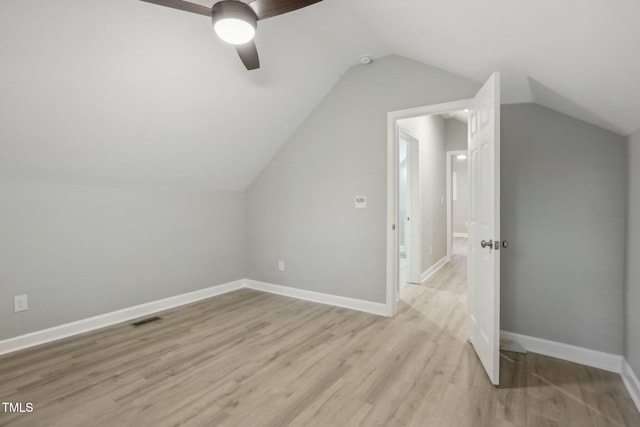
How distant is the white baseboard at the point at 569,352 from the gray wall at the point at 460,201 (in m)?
7.27

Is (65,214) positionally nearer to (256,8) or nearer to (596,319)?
(256,8)

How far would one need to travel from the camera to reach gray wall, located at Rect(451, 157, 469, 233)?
9.45 meters

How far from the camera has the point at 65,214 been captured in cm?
282

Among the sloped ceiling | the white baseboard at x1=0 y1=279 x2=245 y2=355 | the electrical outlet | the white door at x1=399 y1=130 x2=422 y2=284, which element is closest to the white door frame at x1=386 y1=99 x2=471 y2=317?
the sloped ceiling

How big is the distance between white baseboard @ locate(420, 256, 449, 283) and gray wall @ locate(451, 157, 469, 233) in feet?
12.9

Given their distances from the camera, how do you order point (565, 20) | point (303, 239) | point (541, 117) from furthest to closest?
point (303, 239) < point (541, 117) < point (565, 20)

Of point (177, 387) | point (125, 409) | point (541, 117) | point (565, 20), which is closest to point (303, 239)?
point (177, 387)

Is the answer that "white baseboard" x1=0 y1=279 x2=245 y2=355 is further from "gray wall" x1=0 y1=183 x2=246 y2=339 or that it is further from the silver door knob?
the silver door knob

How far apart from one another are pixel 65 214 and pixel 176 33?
1.92 metres

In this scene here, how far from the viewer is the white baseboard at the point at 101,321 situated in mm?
2564

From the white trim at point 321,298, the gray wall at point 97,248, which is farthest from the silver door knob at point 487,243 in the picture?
the gray wall at point 97,248

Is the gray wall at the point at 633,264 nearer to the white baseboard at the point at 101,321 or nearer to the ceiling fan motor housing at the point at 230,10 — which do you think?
the ceiling fan motor housing at the point at 230,10

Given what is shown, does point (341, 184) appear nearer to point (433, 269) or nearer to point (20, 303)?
point (433, 269)

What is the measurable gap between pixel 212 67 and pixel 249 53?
29.9 inches
